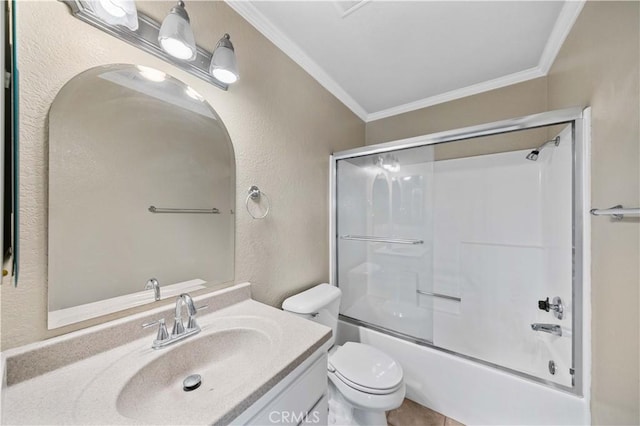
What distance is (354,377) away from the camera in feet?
4.09

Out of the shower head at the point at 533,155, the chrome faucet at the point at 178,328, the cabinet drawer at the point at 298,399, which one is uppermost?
the shower head at the point at 533,155

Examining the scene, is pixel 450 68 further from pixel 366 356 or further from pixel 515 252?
pixel 366 356

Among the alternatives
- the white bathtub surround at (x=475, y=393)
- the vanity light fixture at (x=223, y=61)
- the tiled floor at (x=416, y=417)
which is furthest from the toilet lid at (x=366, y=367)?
the vanity light fixture at (x=223, y=61)

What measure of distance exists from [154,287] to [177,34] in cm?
95

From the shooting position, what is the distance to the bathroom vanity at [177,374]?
538 mm

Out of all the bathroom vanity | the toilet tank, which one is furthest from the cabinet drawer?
the toilet tank

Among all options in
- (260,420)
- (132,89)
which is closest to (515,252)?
(260,420)

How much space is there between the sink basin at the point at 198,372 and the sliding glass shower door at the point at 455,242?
3.77ft

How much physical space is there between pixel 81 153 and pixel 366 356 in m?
1.65

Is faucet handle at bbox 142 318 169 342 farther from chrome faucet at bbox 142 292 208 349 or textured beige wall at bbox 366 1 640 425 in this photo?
textured beige wall at bbox 366 1 640 425

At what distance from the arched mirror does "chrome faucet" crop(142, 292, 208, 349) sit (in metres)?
0.12

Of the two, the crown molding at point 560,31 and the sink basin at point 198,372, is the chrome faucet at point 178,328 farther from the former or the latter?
the crown molding at point 560,31

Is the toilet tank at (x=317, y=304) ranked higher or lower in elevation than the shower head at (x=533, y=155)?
lower

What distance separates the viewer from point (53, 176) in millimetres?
689
